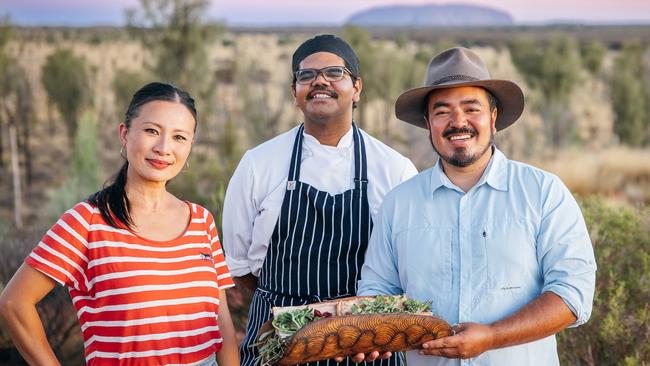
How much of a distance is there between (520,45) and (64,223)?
85.5ft

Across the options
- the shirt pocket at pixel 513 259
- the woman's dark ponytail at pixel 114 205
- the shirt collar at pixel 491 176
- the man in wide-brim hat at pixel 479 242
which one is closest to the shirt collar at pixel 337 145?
the man in wide-brim hat at pixel 479 242

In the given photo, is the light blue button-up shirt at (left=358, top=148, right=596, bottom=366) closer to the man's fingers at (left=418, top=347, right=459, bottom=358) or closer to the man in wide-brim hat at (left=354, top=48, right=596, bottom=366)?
the man in wide-brim hat at (left=354, top=48, right=596, bottom=366)

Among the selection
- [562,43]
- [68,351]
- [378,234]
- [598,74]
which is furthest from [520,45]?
[378,234]

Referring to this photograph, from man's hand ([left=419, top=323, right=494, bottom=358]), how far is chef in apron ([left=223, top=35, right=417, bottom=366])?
79cm

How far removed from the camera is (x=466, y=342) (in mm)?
2959

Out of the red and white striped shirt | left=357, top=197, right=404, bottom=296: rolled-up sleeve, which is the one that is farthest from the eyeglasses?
the red and white striped shirt

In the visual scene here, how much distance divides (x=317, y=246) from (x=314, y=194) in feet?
0.86

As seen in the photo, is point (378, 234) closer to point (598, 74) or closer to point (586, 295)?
point (586, 295)

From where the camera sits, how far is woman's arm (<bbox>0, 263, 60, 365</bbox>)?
2.63 metres

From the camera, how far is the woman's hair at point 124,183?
2.80 m

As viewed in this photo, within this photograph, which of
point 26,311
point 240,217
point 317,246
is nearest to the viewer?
point 26,311

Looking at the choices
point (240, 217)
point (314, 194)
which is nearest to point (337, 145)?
point (314, 194)

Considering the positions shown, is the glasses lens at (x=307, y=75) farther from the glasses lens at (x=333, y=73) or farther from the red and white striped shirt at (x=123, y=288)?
the red and white striped shirt at (x=123, y=288)

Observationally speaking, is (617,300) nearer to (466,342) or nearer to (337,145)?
(337,145)
